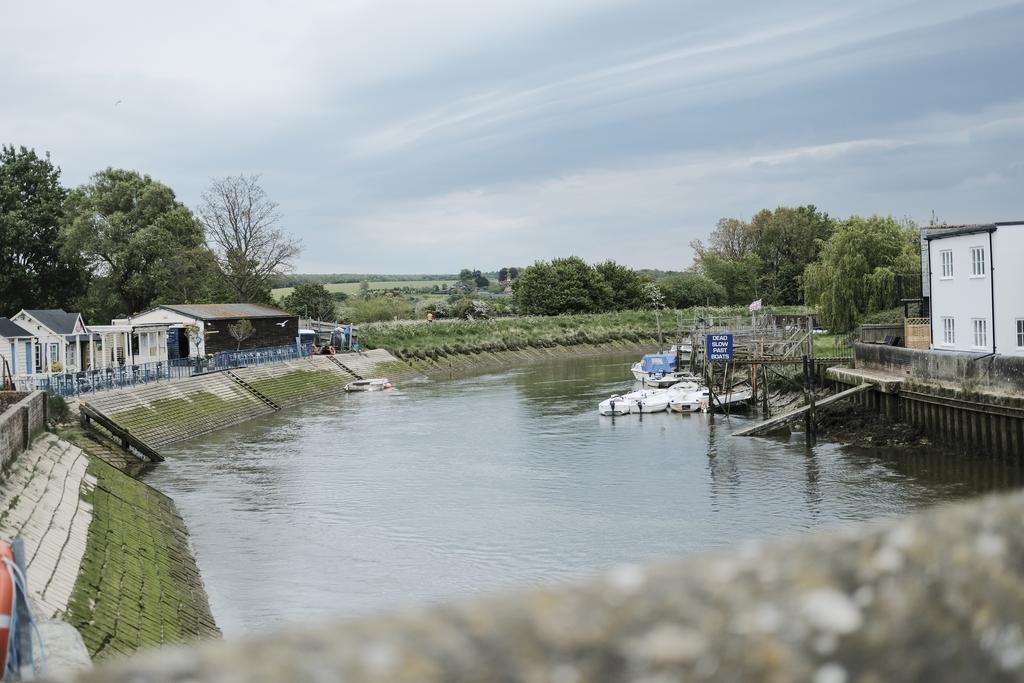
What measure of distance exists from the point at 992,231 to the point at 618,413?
19662mm

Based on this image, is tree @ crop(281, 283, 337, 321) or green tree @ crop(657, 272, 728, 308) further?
green tree @ crop(657, 272, 728, 308)

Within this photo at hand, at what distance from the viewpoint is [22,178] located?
86.1m

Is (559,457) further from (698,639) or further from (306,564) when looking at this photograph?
(698,639)

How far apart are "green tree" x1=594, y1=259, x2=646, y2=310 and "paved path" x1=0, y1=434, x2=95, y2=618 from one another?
376 ft

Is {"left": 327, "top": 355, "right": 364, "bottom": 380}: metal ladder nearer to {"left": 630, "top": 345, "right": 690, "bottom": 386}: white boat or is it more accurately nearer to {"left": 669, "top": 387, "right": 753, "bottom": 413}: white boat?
{"left": 630, "top": 345, "right": 690, "bottom": 386}: white boat

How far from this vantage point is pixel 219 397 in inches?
2124

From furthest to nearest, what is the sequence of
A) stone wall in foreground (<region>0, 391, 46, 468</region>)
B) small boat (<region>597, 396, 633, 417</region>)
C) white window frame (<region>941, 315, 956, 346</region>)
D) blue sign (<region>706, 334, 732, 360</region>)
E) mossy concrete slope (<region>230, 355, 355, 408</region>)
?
mossy concrete slope (<region>230, 355, 355, 408</region>) < small boat (<region>597, 396, 633, 417</region>) < blue sign (<region>706, 334, 732, 360</region>) < white window frame (<region>941, 315, 956, 346</region>) < stone wall in foreground (<region>0, 391, 46, 468</region>)

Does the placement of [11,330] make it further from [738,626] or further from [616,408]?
[738,626]

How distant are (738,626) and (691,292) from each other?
14882 cm

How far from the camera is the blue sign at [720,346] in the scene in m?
49.6

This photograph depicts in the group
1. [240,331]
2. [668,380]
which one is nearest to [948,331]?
[668,380]

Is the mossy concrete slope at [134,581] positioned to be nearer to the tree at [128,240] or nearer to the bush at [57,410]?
the bush at [57,410]

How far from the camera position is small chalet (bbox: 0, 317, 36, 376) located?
47.8 m

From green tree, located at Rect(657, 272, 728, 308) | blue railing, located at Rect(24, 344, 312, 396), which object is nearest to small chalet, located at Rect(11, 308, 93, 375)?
blue railing, located at Rect(24, 344, 312, 396)
